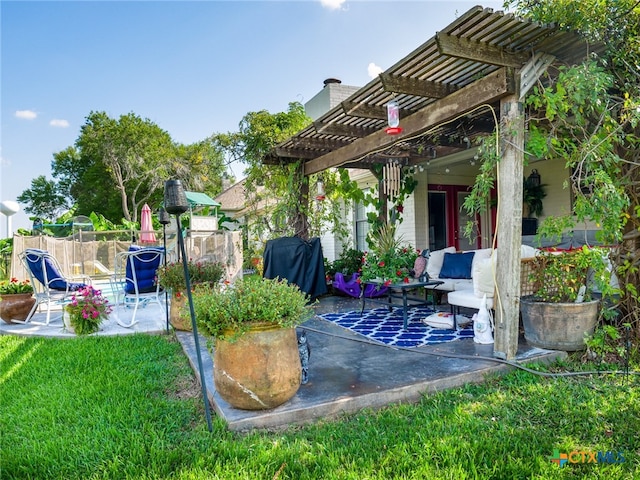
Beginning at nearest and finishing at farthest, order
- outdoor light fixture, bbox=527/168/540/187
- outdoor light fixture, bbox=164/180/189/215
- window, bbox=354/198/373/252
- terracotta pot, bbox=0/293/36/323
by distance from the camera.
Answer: outdoor light fixture, bbox=164/180/189/215 < terracotta pot, bbox=0/293/36/323 < outdoor light fixture, bbox=527/168/540/187 < window, bbox=354/198/373/252

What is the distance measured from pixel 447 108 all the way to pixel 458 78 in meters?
0.38

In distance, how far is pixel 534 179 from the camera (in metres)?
7.46

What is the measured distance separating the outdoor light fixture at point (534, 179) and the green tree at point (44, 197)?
2925 cm

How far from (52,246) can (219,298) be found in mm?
8790

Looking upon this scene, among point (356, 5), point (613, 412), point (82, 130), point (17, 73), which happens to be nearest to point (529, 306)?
point (613, 412)

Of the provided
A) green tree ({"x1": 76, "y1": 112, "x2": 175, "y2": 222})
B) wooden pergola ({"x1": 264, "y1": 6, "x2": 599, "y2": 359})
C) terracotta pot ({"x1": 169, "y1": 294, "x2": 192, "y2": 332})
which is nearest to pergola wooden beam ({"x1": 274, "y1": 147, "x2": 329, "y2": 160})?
wooden pergola ({"x1": 264, "y1": 6, "x2": 599, "y2": 359})

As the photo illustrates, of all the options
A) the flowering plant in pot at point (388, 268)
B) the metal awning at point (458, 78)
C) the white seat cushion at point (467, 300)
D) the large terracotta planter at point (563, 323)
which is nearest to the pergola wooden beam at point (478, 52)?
the metal awning at point (458, 78)

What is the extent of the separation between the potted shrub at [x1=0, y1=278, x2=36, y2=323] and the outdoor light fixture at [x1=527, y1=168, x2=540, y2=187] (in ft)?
28.7

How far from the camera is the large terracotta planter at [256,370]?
261cm

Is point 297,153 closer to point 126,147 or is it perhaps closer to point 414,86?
point 414,86

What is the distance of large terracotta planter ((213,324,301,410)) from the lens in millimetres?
2609

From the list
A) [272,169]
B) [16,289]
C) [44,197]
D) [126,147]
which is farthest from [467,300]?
[44,197]

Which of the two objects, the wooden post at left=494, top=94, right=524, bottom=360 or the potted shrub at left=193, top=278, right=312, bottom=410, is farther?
the wooden post at left=494, top=94, right=524, bottom=360

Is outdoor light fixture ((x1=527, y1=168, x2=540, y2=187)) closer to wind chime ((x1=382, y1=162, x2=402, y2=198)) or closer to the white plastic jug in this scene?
wind chime ((x1=382, y1=162, x2=402, y2=198))
